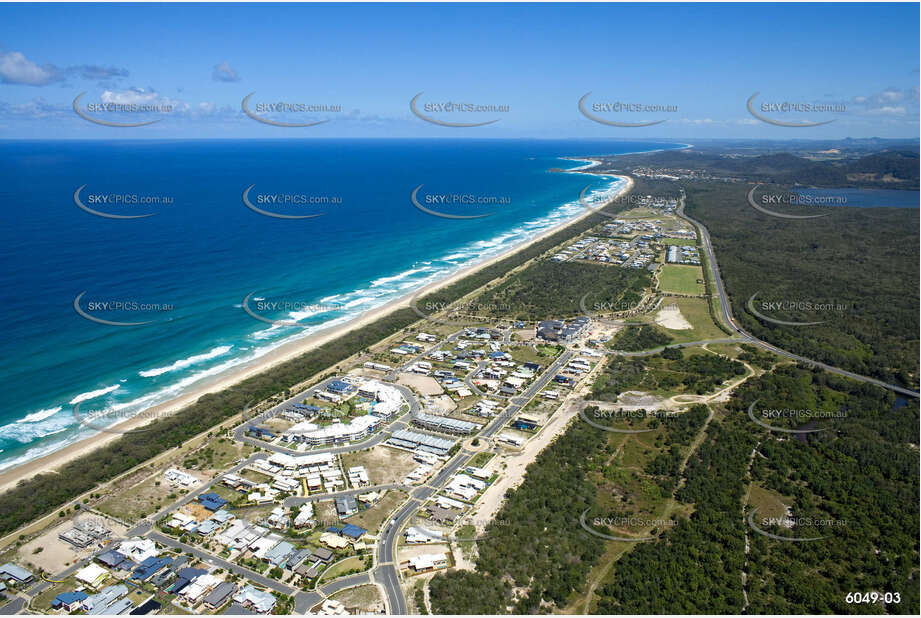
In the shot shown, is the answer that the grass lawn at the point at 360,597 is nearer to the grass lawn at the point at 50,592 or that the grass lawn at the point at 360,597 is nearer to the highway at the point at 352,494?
the highway at the point at 352,494

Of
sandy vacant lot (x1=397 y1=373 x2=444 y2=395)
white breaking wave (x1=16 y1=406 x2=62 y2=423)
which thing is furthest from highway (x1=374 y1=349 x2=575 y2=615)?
white breaking wave (x1=16 y1=406 x2=62 y2=423)

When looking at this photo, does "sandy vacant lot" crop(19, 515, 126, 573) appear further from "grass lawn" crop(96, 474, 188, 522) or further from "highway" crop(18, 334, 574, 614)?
"grass lawn" crop(96, 474, 188, 522)

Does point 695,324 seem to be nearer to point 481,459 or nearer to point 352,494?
point 481,459

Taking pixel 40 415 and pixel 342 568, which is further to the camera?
pixel 40 415

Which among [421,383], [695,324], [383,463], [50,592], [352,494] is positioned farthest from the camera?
[695,324]

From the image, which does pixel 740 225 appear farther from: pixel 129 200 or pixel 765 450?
pixel 129 200

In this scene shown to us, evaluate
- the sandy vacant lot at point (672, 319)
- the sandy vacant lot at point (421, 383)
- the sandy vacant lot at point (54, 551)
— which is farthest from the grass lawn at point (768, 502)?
the sandy vacant lot at point (54, 551)

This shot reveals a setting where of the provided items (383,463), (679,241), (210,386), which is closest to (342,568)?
(383,463)
